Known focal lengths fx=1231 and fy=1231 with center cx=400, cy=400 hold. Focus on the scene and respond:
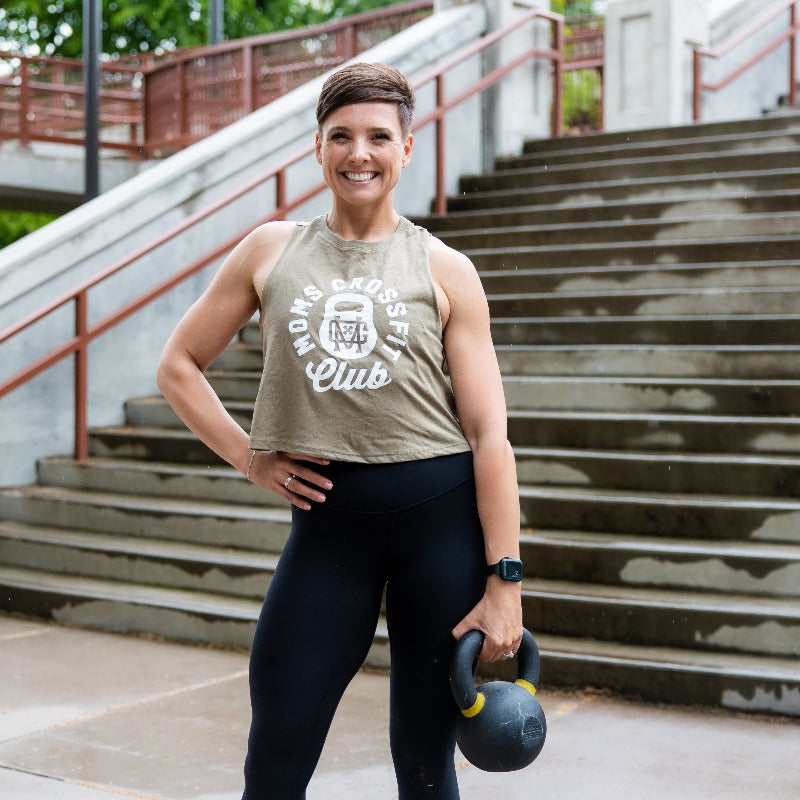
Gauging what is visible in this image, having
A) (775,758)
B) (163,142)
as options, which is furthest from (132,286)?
(163,142)

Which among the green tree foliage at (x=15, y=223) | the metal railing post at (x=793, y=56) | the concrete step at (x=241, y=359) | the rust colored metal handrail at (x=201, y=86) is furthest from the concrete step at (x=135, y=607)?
the green tree foliage at (x=15, y=223)

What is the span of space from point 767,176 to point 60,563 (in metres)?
5.01

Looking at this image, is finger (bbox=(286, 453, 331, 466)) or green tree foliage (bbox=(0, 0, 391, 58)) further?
green tree foliage (bbox=(0, 0, 391, 58))

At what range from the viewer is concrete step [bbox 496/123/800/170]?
880cm

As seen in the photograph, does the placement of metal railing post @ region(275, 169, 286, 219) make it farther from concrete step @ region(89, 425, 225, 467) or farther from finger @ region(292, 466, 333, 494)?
finger @ region(292, 466, 333, 494)

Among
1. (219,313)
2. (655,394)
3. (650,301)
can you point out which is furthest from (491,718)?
(650,301)

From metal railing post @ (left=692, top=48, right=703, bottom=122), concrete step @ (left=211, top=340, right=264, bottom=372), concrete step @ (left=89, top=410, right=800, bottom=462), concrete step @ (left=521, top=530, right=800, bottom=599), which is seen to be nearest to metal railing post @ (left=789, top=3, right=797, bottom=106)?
metal railing post @ (left=692, top=48, right=703, bottom=122)

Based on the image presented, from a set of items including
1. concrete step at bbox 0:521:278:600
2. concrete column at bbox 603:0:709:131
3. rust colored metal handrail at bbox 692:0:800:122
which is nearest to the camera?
concrete step at bbox 0:521:278:600

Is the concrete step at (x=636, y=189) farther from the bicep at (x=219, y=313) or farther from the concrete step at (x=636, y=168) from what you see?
the bicep at (x=219, y=313)

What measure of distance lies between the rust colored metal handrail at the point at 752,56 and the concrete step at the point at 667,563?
21.6 ft

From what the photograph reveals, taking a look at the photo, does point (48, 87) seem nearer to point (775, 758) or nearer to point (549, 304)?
point (549, 304)

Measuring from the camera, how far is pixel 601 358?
21.6ft

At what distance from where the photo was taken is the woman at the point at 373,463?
2.23 meters

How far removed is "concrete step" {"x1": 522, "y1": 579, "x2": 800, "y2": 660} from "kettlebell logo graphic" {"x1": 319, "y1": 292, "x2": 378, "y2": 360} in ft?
9.60
